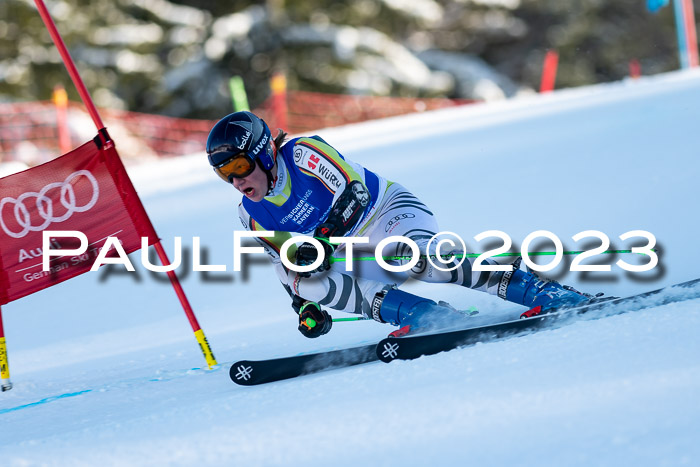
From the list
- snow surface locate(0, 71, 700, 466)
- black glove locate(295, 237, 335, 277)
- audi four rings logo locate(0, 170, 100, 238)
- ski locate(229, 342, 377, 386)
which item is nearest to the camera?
snow surface locate(0, 71, 700, 466)

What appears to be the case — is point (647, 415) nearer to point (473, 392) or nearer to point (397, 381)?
point (473, 392)

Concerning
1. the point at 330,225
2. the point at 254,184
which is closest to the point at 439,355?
the point at 330,225

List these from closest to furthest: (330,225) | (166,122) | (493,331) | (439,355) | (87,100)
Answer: (439,355) → (493,331) → (330,225) → (87,100) → (166,122)

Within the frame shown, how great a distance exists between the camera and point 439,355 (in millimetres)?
2986

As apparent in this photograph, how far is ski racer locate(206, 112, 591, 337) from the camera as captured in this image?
11.6 ft

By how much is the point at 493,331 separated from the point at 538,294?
1.76 ft

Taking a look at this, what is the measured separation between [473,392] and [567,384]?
0.26m

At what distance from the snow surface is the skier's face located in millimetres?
785

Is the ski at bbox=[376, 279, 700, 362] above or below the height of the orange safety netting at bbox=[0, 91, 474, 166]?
below

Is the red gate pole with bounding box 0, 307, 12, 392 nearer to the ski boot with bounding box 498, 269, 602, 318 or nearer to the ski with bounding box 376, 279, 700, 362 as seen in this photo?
the ski with bounding box 376, 279, 700, 362

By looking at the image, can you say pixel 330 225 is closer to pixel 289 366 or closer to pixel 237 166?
pixel 237 166

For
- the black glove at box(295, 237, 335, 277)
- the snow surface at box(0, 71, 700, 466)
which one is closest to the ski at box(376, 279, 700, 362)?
the snow surface at box(0, 71, 700, 466)

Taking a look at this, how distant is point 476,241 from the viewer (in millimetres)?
5840

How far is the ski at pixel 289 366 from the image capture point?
11.0 ft
